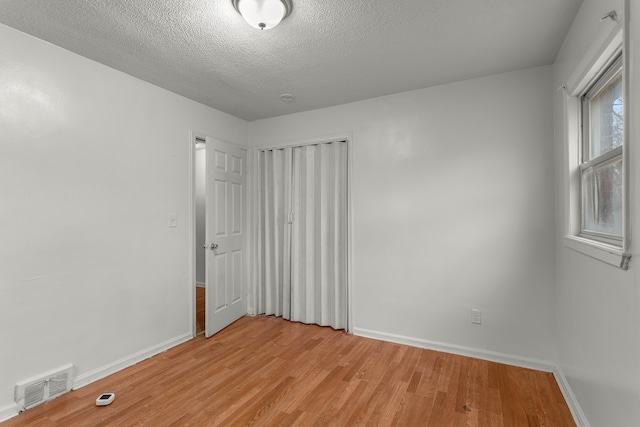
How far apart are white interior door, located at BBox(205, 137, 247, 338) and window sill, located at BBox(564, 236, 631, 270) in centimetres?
299

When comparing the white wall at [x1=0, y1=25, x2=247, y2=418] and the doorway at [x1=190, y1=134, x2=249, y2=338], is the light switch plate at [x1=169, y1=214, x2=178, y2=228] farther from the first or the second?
the doorway at [x1=190, y1=134, x2=249, y2=338]

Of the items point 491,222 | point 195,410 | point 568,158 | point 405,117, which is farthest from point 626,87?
point 195,410

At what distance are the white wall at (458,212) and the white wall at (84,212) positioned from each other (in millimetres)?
1773

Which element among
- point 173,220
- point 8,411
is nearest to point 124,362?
point 8,411

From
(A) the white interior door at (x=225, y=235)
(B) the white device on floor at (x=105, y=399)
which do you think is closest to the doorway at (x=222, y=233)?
(A) the white interior door at (x=225, y=235)

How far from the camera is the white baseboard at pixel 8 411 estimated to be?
1819mm

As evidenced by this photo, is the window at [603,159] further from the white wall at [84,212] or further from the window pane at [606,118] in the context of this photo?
the white wall at [84,212]

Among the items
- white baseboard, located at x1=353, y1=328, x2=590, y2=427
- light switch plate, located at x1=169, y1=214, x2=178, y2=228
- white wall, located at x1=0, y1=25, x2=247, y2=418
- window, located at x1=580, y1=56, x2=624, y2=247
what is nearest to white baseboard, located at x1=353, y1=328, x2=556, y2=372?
white baseboard, located at x1=353, y1=328, x2=590, y2=427

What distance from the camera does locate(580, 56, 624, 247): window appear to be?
4.84 ft

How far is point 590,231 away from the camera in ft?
6.01

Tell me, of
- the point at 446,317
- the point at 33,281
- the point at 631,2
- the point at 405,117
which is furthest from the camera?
the point at 405,117

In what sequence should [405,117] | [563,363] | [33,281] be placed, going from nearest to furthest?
[33,281]
[563,363]
[405,117]

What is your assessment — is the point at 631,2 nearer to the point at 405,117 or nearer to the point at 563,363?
the point at 405,117

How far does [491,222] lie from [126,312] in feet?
10.3
